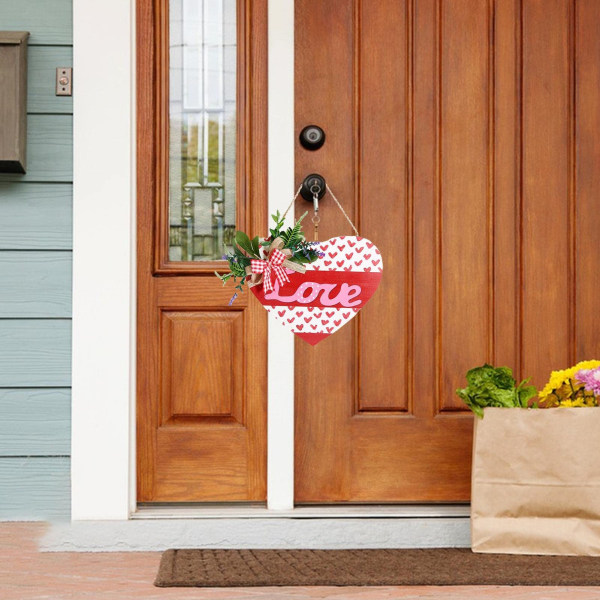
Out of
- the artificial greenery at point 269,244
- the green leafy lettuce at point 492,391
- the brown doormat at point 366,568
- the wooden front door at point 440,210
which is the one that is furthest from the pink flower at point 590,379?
the artificial greenery at point 269,244

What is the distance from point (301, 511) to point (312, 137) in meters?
1.03

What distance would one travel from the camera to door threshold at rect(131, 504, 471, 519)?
2.31 meters

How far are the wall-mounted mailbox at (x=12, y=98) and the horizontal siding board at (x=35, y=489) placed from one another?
2.61 ft

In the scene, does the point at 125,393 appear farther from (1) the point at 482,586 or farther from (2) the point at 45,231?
(1) the point at 482,586

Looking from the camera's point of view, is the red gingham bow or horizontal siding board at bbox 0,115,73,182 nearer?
the red gingham bow

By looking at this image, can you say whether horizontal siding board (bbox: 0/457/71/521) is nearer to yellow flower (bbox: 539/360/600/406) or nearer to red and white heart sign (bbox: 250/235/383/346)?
red and white heart sign (bbox: 250/235/383/346)

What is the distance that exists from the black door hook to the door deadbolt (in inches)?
3.2

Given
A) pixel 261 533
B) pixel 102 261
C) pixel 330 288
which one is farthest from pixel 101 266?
pixel 261 533

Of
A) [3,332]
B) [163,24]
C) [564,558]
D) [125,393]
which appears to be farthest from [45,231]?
[564,558]

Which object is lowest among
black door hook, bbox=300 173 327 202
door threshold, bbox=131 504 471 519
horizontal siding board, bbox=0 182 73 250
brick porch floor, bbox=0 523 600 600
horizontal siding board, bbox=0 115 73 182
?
brick porch floor, bbox=0 523 600 600

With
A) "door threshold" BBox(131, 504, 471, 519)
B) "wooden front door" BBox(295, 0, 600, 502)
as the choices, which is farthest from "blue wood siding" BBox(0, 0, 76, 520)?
"wooden front door" BBox(295, 0, 600, 502)

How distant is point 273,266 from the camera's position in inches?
71.3

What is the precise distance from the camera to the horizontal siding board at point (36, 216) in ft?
7.57

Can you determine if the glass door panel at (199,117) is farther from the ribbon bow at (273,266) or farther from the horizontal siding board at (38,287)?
the ribbon bow at (273,266)
